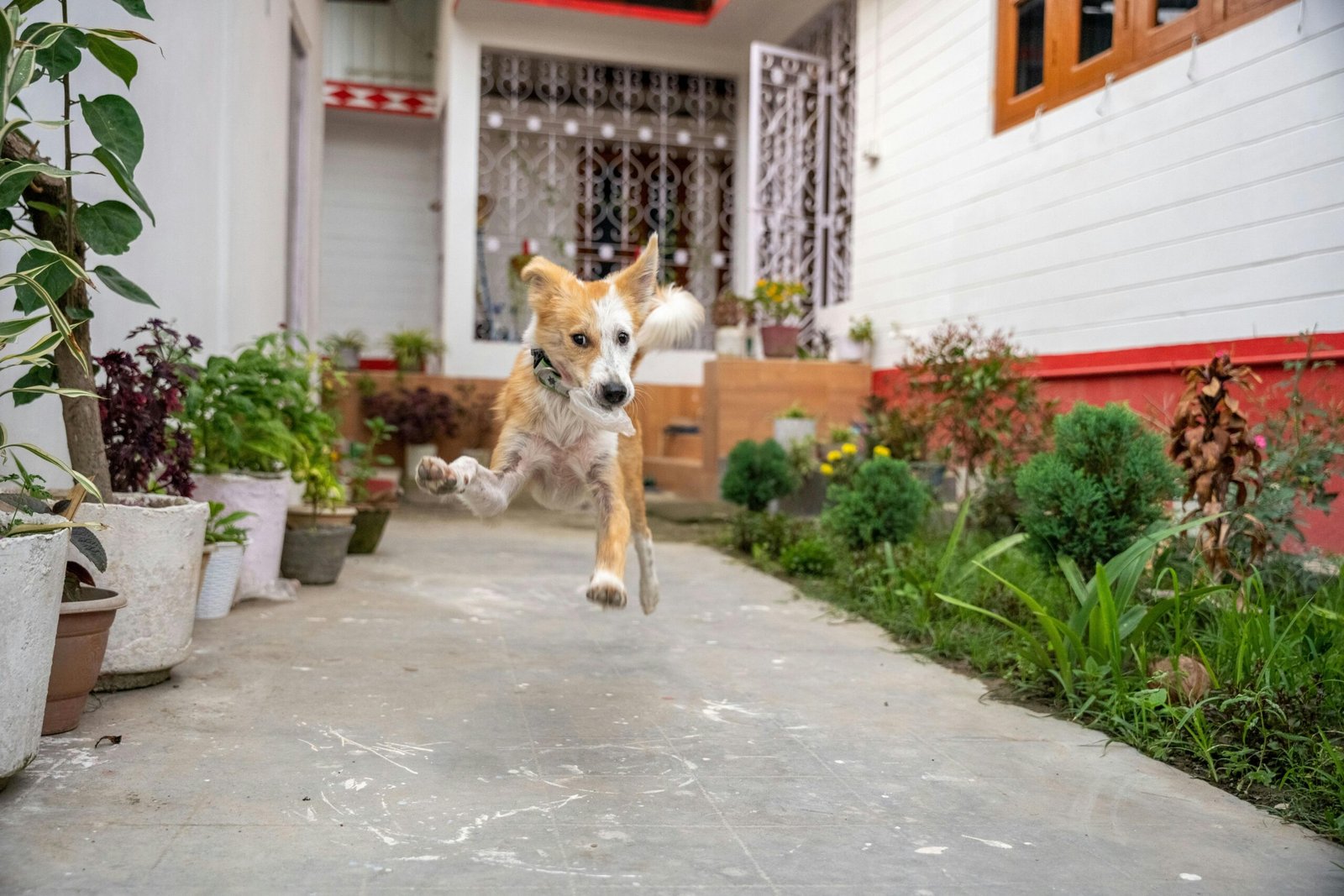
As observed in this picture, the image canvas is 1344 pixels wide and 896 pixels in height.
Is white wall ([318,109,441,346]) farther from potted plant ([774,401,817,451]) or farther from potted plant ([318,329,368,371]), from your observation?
potted plant ([774,401,817,451])

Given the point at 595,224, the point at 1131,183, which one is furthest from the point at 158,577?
the point at 595,224

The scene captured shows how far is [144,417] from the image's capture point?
3.47 metres

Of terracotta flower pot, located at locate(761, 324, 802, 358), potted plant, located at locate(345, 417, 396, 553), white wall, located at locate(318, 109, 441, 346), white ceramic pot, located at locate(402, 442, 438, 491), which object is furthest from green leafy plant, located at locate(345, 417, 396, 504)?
white wall, located at locate(318, 109, 441, 346)

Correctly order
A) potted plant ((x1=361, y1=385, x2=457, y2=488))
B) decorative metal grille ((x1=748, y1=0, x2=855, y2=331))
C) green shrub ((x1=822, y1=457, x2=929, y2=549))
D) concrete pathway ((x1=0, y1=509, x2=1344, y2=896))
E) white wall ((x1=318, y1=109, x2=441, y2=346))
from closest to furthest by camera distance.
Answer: concrete pathway ((x1=0, y1=509, x2=1344, y2=896)) → green shrub ((x1=822, y1=457, x2=929, y2=549)) → potted plant ((x1=361, y1=385, x2=457, y2=488)) → decorative metal grille ((x1=748, y1=0, x2=855, y2=331)) → white wall ((x1=318, y1=109, x2=441, y2=346))

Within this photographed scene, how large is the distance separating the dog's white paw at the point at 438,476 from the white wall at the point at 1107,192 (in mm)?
4106

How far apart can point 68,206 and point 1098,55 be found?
19.1 feet

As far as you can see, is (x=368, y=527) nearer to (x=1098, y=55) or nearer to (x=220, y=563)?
(x=220, y=563)

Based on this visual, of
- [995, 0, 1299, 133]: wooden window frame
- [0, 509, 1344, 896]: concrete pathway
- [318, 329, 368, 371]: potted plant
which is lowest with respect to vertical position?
[0, 509, 1344, 896]: concrete pathway

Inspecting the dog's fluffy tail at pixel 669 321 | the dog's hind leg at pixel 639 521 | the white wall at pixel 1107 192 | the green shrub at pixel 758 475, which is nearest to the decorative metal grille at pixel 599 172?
the white wall at pixel 1107 192

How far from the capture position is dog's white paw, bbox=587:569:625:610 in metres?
2.62

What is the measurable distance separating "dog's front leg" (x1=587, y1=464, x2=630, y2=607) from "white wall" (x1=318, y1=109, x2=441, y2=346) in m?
9.57

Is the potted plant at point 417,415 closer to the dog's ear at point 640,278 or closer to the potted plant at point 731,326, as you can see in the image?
the potted plant at point 731,326

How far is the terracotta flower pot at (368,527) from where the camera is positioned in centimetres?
605

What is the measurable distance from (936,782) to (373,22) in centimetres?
1183
